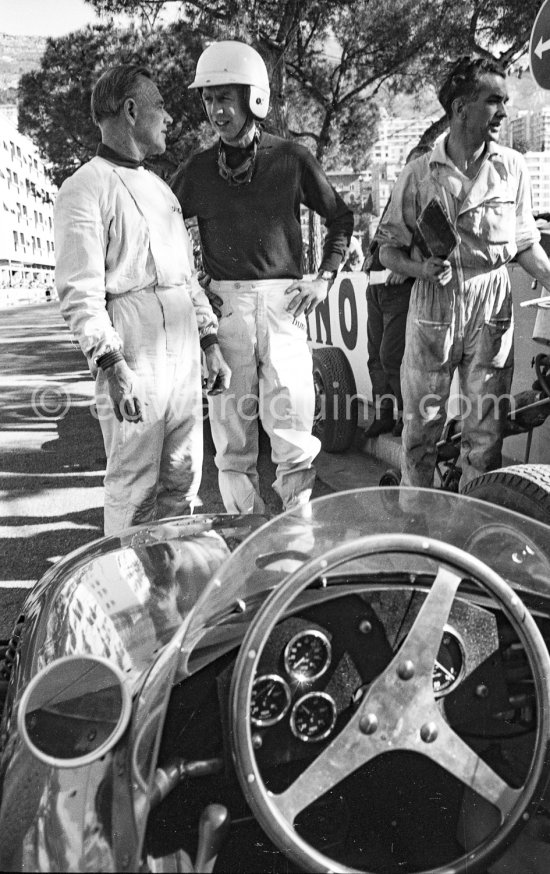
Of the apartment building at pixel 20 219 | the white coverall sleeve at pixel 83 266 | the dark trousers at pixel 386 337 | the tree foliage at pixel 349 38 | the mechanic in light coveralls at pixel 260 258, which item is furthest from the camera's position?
the apartment building at pixel 20 219

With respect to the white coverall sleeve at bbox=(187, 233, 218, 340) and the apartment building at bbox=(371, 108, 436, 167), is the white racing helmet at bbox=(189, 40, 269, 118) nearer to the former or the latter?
the white coverall sleeve at bbox=(187, 233, 218, 340)

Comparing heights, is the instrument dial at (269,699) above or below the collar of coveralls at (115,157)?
below

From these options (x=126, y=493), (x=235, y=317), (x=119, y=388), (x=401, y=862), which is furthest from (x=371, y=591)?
(x=235, y=317)

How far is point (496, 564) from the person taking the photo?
1.46 metres

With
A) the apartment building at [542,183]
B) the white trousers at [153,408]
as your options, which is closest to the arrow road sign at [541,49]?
the apartment building at [542,183]

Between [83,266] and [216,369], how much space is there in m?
0.78

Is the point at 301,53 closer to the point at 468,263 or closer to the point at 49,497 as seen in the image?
the point at 49,497

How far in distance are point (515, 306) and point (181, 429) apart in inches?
101

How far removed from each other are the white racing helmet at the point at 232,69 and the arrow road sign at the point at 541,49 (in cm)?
178

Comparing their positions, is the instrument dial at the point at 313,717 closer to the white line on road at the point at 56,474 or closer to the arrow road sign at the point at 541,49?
the arrow road sign at the point at 541,49

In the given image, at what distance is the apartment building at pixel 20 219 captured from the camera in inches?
2699

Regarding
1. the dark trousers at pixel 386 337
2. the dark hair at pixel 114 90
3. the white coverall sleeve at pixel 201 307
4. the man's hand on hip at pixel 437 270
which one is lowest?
the dark trousers at pixel 386 337

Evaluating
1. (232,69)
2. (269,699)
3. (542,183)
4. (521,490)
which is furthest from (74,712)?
(542,183)

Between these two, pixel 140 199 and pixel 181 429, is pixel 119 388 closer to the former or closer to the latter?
pixel 181 429
